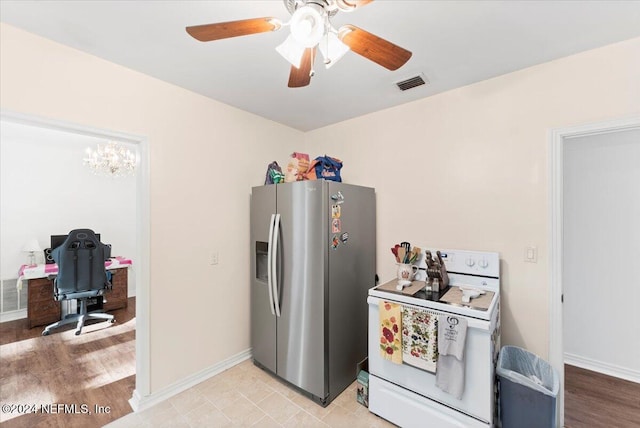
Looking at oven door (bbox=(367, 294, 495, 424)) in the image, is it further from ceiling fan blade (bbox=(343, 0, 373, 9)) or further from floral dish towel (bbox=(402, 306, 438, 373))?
ceiling fan blade (bbox=(343, 0, 373, 9))

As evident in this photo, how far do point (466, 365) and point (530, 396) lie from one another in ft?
1.28

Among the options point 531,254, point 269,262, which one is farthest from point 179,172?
point 531,254

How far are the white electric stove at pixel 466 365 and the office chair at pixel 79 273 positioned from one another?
3.64 meters

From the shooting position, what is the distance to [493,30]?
1588mm

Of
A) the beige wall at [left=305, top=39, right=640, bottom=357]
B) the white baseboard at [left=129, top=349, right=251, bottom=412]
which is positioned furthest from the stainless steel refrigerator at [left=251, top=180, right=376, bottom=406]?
the beige wall at [left=305, top=39, right=640, bottom=357]

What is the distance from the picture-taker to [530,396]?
1.60 m

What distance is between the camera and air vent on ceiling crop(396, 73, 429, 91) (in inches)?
83.9

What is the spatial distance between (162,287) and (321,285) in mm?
1264

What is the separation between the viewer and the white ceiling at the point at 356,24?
142 centimetres

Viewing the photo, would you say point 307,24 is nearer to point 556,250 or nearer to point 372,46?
point 372,46

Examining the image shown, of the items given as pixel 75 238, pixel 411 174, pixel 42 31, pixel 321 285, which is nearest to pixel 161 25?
pixel 42 31

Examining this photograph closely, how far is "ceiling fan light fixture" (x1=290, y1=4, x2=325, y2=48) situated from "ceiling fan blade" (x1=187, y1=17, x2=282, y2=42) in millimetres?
84

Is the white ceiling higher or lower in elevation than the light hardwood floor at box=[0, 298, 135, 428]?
higher

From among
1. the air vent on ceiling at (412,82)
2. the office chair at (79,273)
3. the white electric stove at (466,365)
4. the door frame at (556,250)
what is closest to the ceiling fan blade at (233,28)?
the air vent on ceiling at (412,82)
